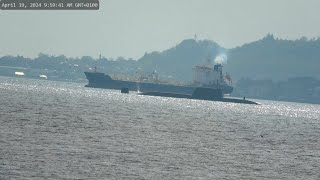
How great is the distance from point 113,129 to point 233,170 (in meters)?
35.1

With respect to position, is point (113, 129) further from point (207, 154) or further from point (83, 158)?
point (83, 158)

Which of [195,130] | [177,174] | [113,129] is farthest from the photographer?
[195,130]

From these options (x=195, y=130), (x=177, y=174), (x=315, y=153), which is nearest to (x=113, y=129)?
(x=195, y=130)

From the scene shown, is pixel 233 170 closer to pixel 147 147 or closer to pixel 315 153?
pixel 147 147

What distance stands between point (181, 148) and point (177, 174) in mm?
19895

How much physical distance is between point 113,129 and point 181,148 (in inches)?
785

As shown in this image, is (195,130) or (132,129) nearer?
(132,129)

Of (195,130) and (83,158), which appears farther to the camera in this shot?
(195,130)

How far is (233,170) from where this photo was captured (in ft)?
223

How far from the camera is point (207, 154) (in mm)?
79188

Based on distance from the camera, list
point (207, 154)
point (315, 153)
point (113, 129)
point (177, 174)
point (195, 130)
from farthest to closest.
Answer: point (195, 130)
point (113, 129)
point (315, 153)
point (207, 154)
point (177, 174)

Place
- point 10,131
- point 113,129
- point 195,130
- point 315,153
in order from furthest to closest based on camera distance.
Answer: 1. point 195,130
2. point 113,129
3. point 315,153
4. point 10,131

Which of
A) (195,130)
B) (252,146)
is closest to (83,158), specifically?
(252,146)

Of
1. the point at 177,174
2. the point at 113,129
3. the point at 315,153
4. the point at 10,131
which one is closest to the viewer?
the point at 177,174
